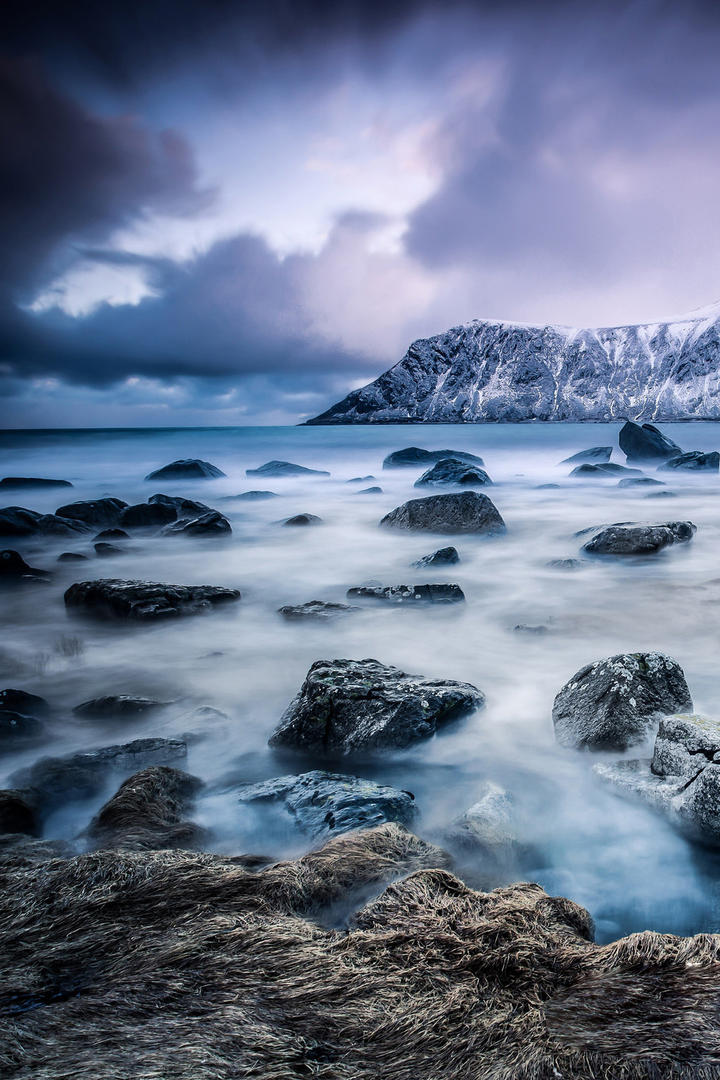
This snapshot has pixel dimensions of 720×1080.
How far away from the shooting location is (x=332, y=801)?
336 cm

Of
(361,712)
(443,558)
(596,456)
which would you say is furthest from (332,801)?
(596,456)

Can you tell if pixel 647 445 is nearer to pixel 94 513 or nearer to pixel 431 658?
pixel 94 513

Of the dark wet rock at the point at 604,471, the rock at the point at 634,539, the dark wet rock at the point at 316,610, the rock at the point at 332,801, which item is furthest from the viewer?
the dark wet rock at the point at 604,471

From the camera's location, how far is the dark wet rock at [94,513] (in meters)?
14.4

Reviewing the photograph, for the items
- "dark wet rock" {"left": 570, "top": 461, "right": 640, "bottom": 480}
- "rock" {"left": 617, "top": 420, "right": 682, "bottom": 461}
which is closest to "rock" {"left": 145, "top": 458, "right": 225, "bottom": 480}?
"dark wet rock" {"left": 570, "top": 461, "right": 640, "bottom": 480}

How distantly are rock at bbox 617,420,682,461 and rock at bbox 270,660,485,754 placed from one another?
27.9 m

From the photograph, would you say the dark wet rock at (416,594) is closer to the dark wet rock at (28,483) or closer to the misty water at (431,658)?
the misty water at (431,658)

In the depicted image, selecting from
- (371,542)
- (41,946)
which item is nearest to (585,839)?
(41,946)

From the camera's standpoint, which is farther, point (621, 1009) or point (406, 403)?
point (406, 403)

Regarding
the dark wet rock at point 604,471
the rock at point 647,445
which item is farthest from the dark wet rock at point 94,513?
the rock at point 647,445

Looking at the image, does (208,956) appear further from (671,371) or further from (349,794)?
(671,371)

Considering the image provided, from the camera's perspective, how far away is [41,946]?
1962 mm

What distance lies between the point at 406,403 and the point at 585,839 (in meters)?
201

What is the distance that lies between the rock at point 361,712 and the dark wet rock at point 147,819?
1.00m
